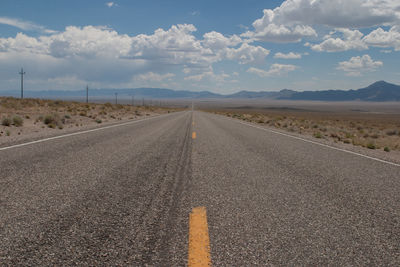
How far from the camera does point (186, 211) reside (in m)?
3.28

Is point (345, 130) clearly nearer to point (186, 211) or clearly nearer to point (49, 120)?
point (49, 120)

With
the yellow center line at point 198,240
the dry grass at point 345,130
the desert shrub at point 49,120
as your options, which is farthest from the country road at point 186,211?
the desert shrub at point 49,120

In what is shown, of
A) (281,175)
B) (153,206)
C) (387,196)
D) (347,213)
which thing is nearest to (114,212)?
(153,206)

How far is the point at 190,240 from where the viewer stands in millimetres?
2580

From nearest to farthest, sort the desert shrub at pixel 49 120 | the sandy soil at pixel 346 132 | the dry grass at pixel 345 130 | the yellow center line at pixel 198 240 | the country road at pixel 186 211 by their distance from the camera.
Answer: the yellow center line at pixel 198 240
the country road at pixel 186 211
the sandy soil at pixel 346 132
the dry grass at pixel 345 130
the desert shrub at pixel 49 120

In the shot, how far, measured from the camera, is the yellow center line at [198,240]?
226 cm

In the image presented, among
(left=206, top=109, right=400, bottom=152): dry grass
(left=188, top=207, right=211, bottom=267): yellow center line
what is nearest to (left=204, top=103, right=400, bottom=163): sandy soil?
(left=206, top=109, right=400, bottom=152): dry grass

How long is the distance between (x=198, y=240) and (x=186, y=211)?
0.71m

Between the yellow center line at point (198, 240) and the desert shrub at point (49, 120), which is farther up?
the desert shrub at point (49, 120)

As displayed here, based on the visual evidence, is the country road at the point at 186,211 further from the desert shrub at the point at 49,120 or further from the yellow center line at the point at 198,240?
the desert shrub at the point at 49,120

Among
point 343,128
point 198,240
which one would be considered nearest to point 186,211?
point 198,240

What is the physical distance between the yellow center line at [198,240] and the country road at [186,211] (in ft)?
0.19

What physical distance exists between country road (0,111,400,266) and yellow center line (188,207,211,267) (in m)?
0.06

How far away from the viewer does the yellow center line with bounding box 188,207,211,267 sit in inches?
88.9
